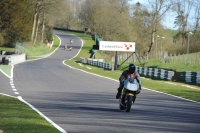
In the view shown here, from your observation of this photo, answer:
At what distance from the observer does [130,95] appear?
1496 centimetres

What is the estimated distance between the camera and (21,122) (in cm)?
1113

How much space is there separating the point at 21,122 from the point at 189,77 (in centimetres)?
3015

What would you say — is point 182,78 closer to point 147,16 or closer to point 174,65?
point 174,65

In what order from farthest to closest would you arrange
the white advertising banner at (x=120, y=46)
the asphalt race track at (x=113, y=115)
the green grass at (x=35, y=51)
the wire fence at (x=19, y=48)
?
1. the green grass at (x=35, y=51)
2. the wire fence at (x=19, y=48)
3. the white advertising banner at (x=120, y=46)
4. the asphalt race track at (x=113, y=115)

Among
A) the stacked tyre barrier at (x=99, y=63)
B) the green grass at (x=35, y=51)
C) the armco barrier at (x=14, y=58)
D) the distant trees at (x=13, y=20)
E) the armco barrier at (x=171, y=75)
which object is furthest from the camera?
the green grass at (x=35, y=51)

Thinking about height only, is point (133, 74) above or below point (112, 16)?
below

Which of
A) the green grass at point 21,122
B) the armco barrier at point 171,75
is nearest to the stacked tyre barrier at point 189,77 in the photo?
the armco barrier at point 171,75

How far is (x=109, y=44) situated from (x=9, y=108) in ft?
160

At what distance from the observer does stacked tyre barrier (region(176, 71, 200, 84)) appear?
38375 millimetres

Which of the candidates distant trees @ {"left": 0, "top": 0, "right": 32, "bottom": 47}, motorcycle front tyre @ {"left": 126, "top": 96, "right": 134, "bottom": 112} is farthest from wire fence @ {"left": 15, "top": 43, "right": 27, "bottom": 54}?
motorcycle front tyre @ {"left": 126, "top": 96, "right": 134, "bottom": 112}

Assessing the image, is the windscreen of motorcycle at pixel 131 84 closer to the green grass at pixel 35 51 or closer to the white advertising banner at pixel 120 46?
the white advertising banner at pixel 120 46

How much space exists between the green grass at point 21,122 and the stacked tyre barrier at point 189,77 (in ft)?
84.5

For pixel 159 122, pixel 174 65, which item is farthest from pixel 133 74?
pixel 174 65

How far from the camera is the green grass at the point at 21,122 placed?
393 inches
